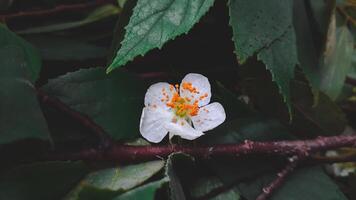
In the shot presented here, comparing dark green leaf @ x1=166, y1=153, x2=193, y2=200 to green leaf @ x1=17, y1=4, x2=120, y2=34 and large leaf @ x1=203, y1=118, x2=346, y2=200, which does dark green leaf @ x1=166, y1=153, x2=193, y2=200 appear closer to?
large leaf @ x1=203, y1=118, x2=346, y2=200

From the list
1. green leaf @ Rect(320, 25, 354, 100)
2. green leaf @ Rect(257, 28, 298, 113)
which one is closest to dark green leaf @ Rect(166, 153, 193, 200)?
green leaf @ Rect(257, 28, 298, 113)

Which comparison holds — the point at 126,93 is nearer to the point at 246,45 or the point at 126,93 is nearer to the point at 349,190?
the point at 246,45

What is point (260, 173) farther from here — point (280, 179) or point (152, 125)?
point (152, 125)

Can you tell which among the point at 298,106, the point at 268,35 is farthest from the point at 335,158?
the point at 268,35

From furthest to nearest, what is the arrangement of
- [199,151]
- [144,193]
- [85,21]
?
[85,21] → [199,151] → [144,193]

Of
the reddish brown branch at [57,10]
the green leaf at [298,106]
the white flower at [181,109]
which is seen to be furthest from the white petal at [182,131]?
the reddish brown branch at [57,10]

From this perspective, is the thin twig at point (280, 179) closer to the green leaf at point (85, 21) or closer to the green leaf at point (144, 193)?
the green leaf at point (144, 193)
